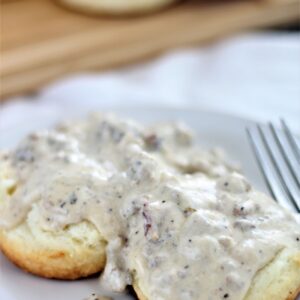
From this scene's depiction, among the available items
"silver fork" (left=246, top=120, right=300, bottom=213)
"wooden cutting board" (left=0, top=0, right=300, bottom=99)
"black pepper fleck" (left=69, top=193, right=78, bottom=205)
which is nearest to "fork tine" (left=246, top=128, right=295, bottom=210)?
"silver fork" (left=246, top=120, right=300, bottom=213)

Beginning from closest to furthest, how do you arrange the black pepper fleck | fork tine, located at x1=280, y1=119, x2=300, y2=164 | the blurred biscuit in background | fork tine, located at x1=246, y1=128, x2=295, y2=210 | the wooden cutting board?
Answer: the black pepper fleck
fork tine, located at x1=246, y1=128, x2=295, y2=210
fork tine, located at x1=280, y1=119, x2=300, y2=164
the wooden cutting board
the blurred biscuit in background

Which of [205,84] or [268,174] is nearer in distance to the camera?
[268,174]

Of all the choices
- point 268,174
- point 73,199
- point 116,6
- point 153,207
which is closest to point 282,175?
point 268,174

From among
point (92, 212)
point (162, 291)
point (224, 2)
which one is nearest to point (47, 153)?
point (92, 212)

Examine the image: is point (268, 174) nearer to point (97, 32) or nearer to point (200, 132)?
point (200, 132)

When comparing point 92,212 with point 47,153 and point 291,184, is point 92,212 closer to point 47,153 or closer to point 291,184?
point 47,153

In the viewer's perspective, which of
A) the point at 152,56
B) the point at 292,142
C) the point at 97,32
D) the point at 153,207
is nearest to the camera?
the point at 153,207

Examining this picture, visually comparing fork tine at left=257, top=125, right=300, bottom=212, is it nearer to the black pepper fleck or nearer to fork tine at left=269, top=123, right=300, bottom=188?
fork tine at left=269, top=123, right=300, bottom=188
